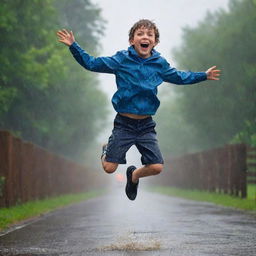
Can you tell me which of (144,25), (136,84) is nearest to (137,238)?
(136,84)

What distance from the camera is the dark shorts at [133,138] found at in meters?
7.38

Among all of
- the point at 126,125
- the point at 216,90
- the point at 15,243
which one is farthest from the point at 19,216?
the point at 216,90

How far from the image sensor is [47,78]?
28359 millimetres

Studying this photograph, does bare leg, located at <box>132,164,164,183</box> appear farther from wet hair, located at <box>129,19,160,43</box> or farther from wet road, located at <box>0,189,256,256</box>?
wet hair, located at <box>129,19,160,43</box>

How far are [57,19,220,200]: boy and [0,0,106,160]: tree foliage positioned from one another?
15500mm

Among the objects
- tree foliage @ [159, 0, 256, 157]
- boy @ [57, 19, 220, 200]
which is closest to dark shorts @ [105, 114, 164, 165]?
boy @ [57, 19, 220, 200]

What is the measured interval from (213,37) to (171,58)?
8.26 m

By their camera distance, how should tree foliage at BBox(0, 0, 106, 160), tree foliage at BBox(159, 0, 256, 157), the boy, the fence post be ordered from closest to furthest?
the boy, the fence post, tree foliage at BBox(0, 0, 106, 160), tree foliage at BBox(159, 0, 256, 157)

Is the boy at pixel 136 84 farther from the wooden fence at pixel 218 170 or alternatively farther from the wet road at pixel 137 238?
Result: the wooden fence at pixel 218 170

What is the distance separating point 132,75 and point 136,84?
14 cm

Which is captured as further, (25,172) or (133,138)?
(25,172)

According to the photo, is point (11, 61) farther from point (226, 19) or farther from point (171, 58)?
point (171, 58)

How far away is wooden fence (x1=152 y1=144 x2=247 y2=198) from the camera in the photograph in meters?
18.9

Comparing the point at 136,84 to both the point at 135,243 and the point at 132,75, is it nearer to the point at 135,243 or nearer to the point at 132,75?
the point at 132,75
